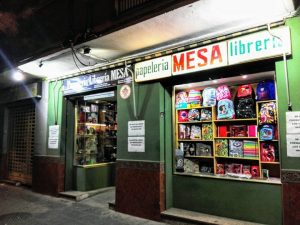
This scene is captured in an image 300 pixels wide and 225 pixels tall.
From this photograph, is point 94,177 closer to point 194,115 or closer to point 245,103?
point 194,115

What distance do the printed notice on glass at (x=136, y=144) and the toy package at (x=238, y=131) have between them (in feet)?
7.23

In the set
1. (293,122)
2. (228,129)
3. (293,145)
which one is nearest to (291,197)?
(293,145)

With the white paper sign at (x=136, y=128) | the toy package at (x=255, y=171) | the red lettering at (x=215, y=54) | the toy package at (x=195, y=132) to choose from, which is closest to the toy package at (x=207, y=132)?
the toy package at (x=195, y=132)

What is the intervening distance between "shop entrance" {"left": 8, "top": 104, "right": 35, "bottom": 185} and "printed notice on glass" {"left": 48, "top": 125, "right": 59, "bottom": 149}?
204 cm

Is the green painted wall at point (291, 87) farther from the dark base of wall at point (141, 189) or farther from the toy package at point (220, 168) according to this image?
the dark base of wall at point (141, 189)

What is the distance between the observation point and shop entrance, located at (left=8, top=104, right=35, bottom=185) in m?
10.6

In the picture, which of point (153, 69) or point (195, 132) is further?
point (195, 132)

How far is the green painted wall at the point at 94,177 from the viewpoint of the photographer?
28.5ft

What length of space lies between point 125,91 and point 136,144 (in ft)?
4.77

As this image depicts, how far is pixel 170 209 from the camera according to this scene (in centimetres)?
612

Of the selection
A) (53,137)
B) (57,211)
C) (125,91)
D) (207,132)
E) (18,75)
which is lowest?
(57,211)

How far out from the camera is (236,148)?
245 inches

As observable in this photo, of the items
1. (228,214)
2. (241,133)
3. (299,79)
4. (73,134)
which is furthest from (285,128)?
(73,134)

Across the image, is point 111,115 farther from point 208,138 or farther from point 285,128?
point 285,128
